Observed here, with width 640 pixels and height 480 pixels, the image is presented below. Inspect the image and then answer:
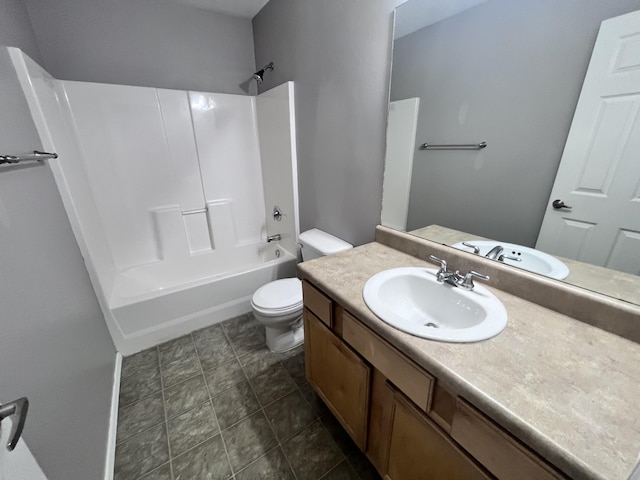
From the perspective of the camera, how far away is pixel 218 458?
1.17 meters

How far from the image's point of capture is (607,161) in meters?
0.73

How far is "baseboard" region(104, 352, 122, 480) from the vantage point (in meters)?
1.11

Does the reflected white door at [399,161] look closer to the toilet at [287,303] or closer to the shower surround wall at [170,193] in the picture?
the toilet at [287,303]

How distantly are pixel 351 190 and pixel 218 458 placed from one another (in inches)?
61.4

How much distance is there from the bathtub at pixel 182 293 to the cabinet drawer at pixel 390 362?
1.37 metres

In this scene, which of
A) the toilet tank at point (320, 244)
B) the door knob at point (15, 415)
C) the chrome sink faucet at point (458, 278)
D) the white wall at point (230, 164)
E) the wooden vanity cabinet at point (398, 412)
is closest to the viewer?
the door knob at point (15, 415)

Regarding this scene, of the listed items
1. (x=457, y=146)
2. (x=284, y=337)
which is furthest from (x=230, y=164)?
(x=457, y=146)

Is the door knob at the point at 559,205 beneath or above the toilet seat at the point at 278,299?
above

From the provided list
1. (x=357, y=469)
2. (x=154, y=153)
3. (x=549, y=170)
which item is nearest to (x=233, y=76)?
(x=154, y=153)

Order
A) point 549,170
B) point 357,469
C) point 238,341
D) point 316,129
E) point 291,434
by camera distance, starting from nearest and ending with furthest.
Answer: point 549,170, point 357,469, point 291,434, point 316,129, point 238,341

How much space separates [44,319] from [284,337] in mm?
1241

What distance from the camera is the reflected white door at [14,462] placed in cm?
45

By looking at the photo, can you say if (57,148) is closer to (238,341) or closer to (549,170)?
(238,341)

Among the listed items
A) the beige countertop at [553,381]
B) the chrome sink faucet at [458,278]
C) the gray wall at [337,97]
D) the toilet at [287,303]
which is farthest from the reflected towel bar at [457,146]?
the toilet at [287,303]
